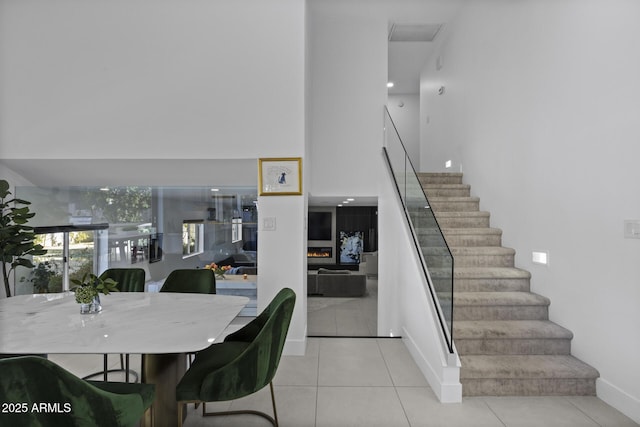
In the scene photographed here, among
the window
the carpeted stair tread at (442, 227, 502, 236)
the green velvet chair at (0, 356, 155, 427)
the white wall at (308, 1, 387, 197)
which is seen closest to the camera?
the green velvet chair at (0, 356, 155, 427)

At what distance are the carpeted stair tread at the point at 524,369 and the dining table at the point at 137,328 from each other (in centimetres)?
198

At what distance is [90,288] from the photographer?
7.16ft

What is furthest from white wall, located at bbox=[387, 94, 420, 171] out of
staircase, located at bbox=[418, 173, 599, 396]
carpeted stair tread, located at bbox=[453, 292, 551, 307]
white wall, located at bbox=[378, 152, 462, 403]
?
carpeted stair tread, located at bbox=[453, 292, 551, 307]

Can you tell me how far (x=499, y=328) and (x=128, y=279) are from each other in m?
3.54

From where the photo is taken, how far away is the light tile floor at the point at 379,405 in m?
2.39

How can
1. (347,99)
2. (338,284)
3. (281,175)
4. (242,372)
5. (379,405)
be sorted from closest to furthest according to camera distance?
(242,372) < (379,405) < (281,175) < (347,99) < (338,284)

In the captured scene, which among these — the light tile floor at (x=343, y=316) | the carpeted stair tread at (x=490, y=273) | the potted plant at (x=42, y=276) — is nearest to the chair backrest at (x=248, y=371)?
the carpeted stair tread at (x=490, y=273)

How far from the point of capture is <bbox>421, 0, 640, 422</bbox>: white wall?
2525mm

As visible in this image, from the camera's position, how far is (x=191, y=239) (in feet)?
15.8

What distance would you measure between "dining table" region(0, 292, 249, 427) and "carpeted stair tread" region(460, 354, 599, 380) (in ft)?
6.50

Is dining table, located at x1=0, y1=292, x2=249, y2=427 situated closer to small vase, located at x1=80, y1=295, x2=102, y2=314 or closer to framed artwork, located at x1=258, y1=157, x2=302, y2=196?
small vase, located at x1=80, y1=295, x2=102, y2=314

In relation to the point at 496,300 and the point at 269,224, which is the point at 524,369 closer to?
the point at 496,300

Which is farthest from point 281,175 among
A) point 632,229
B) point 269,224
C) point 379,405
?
point 632,229

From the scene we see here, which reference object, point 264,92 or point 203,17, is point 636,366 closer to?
point 264,92
